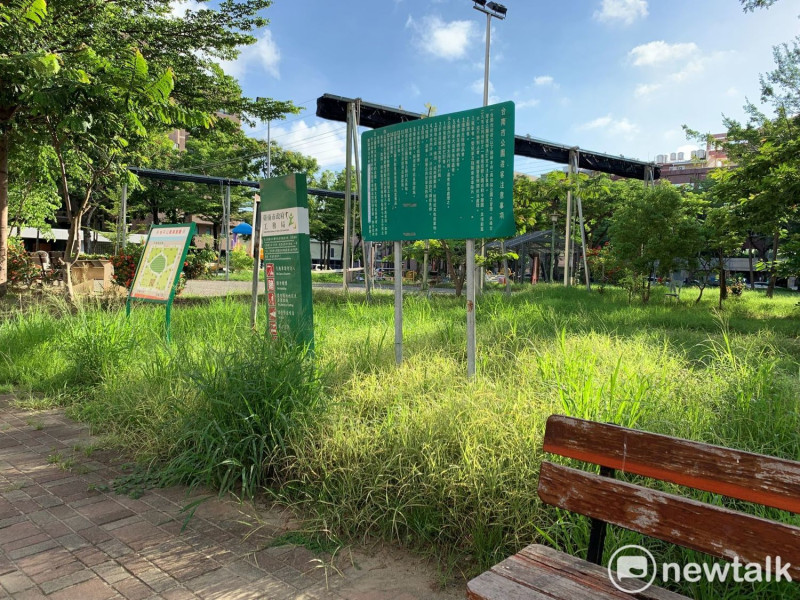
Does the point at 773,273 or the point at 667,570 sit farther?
the point at 773,273

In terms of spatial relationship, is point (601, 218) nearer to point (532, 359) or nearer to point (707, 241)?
point (707, 241)

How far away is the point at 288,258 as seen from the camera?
4.79 m

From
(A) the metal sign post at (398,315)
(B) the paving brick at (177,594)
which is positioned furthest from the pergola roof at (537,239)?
(B) the paving brick at (177,594)

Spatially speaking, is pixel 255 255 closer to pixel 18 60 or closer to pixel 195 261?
pixel 18 60

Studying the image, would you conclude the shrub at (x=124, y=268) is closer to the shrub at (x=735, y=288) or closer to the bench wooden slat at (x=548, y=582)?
the bench wooden slat at (x=548, y=582)

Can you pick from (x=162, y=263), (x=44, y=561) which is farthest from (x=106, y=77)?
(x=44, y=561)

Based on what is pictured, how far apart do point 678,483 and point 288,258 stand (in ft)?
12.3

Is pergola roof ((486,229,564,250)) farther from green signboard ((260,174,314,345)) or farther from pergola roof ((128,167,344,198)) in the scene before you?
green signboard ((260,174,314,345))

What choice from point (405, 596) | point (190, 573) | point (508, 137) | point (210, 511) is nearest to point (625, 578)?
point (405, 596)

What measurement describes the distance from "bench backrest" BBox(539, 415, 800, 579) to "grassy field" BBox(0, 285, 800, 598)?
46cm

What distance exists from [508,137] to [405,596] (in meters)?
3.20

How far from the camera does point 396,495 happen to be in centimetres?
269

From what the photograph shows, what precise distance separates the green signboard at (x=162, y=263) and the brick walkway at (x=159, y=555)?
283 cm

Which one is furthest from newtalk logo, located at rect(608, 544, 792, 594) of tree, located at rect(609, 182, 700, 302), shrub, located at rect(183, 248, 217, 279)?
shrub, located at rect(183, 248, 217, 279)
